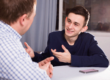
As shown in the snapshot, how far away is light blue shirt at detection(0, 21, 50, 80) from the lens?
602 mm

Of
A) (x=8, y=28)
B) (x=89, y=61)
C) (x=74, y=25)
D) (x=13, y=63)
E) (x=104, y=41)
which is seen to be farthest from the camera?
(x=104, y=41)

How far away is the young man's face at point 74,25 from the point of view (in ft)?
5.43

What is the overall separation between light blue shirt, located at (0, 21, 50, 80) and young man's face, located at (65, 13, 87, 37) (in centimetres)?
104

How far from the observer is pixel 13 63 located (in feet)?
1.98

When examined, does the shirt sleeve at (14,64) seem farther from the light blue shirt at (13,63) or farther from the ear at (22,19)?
the ear at (22,19)

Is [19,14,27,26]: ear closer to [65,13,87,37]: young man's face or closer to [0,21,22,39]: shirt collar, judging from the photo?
[0,21,22,39]: shirt collar

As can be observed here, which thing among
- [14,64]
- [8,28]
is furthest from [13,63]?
[8,28]

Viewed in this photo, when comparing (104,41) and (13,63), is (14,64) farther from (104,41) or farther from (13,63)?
(104,41)

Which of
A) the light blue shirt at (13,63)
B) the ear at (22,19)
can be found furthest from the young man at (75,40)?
the light blue shirt at (13,63)

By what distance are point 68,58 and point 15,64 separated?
0.80 m

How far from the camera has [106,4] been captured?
11.5 ft

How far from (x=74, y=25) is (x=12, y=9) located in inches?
41.9

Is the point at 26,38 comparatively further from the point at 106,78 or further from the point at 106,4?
the point at 106,78

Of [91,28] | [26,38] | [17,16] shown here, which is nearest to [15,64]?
[17,16]
